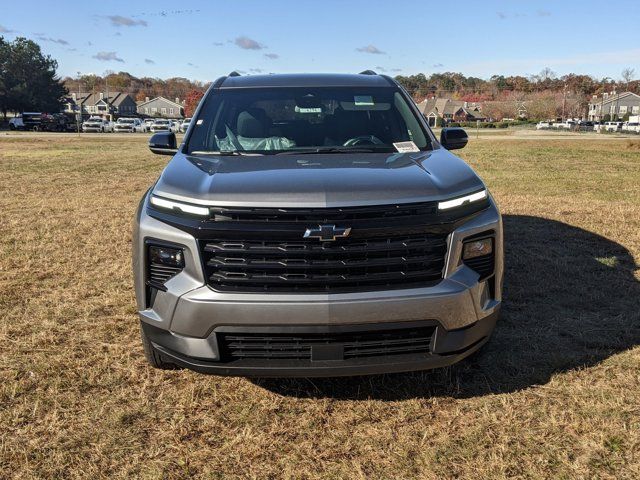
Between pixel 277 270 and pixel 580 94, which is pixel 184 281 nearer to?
pixel 277 270

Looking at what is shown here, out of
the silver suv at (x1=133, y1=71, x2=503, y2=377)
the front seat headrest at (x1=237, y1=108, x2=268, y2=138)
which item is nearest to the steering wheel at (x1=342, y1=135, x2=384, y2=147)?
the front seat headrest at (x1=237, y1=108, x2=268, y2=138)

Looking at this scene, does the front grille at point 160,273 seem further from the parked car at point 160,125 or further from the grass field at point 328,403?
the parked car at point 160,125

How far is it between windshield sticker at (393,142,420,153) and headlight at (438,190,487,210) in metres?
0.85

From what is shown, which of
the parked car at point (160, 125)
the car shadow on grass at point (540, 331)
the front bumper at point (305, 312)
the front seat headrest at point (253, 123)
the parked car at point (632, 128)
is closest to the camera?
the front bumper at point (305, 312)

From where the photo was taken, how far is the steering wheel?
401 cm

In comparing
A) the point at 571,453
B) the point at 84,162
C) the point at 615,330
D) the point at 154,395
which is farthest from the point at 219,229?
the point at 84,162

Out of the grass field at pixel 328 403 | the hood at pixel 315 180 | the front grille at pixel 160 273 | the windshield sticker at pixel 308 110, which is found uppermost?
the windshield sticker at pixel 308 110

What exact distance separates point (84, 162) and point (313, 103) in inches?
643

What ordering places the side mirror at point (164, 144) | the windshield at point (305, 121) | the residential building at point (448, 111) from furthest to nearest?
the residential building at point (448, 111)
the side mirror at point (164, 144)
the windshield at point (305, 121)

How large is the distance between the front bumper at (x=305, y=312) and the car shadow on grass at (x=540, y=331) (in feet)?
1.98

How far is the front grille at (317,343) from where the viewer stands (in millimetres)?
2707

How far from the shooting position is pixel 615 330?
4098 millimetres

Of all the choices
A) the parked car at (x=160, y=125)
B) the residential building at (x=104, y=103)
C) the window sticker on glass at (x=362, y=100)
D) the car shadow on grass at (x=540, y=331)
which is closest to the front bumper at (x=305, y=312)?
Answer: the car shadow on grass at (x=540, y=331)

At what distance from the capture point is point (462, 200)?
2879 millimetres
